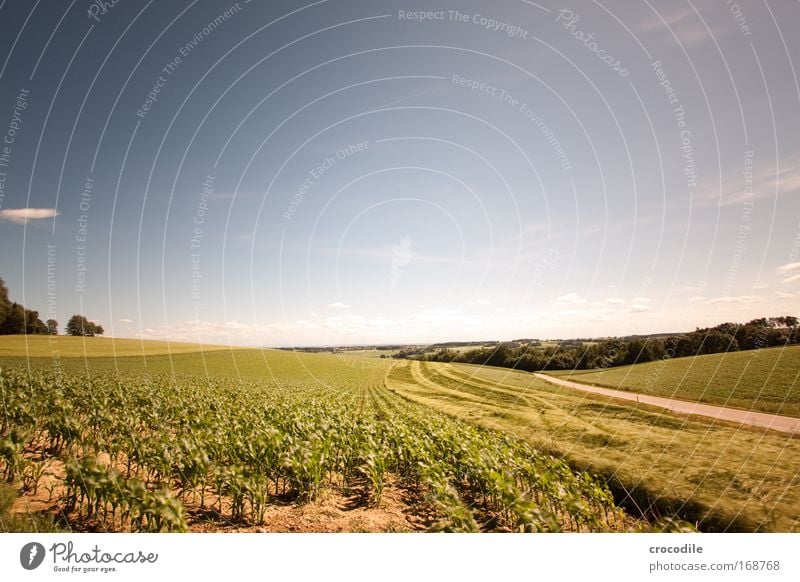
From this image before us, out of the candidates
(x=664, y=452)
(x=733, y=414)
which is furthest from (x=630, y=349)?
(x=664, y=452)

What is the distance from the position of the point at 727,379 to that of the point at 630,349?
2241 cm

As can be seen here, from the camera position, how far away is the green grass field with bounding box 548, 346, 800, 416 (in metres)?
26.9

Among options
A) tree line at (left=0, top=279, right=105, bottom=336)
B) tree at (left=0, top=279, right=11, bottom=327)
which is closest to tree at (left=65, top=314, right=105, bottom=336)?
tree line at (left=0, top=279, right=105, bottom=336)

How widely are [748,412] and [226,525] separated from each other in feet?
123

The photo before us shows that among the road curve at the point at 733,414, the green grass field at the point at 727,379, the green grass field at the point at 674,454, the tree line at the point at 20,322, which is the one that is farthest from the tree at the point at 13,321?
the green grass field at the point at 727,379

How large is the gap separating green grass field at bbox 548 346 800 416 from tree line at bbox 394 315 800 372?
2166 mm

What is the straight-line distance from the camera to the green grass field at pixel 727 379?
2689 centimetres

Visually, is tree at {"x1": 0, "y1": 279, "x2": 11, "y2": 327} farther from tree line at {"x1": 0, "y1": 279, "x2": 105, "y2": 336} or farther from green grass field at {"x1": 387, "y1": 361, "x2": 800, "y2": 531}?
green grass field at {"x1": 387, "y1": 361, "x2": 800, "y2": 531}

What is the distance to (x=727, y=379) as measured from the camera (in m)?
34.2

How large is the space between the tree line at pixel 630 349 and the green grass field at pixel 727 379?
2.17 metres

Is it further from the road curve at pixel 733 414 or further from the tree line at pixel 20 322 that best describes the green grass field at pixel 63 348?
the road curve at pixel 733 414

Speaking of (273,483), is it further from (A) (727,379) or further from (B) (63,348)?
(B) (63,348)
